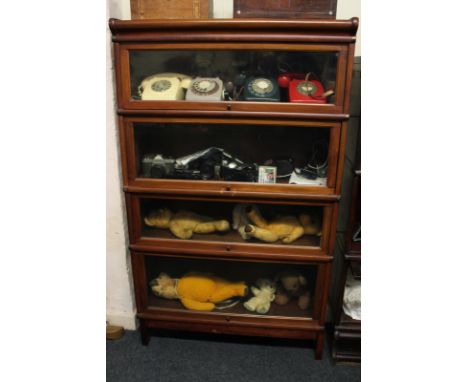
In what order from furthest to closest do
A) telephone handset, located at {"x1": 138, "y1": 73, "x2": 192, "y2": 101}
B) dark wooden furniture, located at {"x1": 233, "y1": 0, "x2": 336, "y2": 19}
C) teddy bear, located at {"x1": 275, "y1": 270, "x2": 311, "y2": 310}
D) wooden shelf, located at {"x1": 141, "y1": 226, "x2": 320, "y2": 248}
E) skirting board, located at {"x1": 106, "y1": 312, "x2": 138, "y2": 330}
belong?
Result: skirting board, located at {"x1": 106, "y1": 312, "x2": 138, "y2": 330} → teddy bear, located at {"x1": 275, "y1": 270, "x2": 311, "y2": 310} → wooden shelf, located at {"x1": 141, "y1": 226, "x2": 320, "y2": 248} → telephone handset, located at {"x1": 138, "y1": 73, "x2": 192, "y2": 101} → dark wooden furniture, located at {"x1": 233, "y1": 0, "x2": 336, "y2": 19}

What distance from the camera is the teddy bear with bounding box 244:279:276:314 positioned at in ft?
5.07

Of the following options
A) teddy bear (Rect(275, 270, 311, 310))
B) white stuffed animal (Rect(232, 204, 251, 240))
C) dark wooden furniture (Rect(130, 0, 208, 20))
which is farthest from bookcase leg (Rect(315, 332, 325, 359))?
dark wooden furniture (Rect(130, 0, 208, 20))

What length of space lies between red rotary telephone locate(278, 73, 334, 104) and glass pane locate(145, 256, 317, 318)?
71 cm

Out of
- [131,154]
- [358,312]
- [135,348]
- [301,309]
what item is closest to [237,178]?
[131,154]

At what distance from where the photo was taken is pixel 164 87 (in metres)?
1.34

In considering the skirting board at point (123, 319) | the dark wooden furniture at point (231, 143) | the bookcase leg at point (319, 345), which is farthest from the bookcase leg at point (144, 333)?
the bookcase leg at point (319, 345)

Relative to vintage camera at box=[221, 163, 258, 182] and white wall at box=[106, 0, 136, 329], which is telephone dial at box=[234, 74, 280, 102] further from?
white wall at box=[106, 0, 136, 329]

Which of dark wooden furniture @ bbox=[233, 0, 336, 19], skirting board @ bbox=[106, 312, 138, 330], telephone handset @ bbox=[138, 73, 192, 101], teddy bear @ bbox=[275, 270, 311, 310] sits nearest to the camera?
A: dark wooden furniture @ bbox=[233, 0, 336, 19]

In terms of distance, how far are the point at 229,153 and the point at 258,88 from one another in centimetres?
28

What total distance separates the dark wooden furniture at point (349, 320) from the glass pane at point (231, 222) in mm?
132

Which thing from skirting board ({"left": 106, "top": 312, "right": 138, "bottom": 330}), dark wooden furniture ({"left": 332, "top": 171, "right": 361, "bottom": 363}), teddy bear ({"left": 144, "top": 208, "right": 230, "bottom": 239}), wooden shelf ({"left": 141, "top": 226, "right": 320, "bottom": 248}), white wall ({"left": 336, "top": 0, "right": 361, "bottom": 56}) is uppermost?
white wall ({"left": 336, "top": 0, "right": 361, "bottom": 56})

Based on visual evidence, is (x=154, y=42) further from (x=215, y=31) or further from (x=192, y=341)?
(x=192, y=341)

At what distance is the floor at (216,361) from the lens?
1.47 m

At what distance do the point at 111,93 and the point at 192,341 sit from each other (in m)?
1.16
